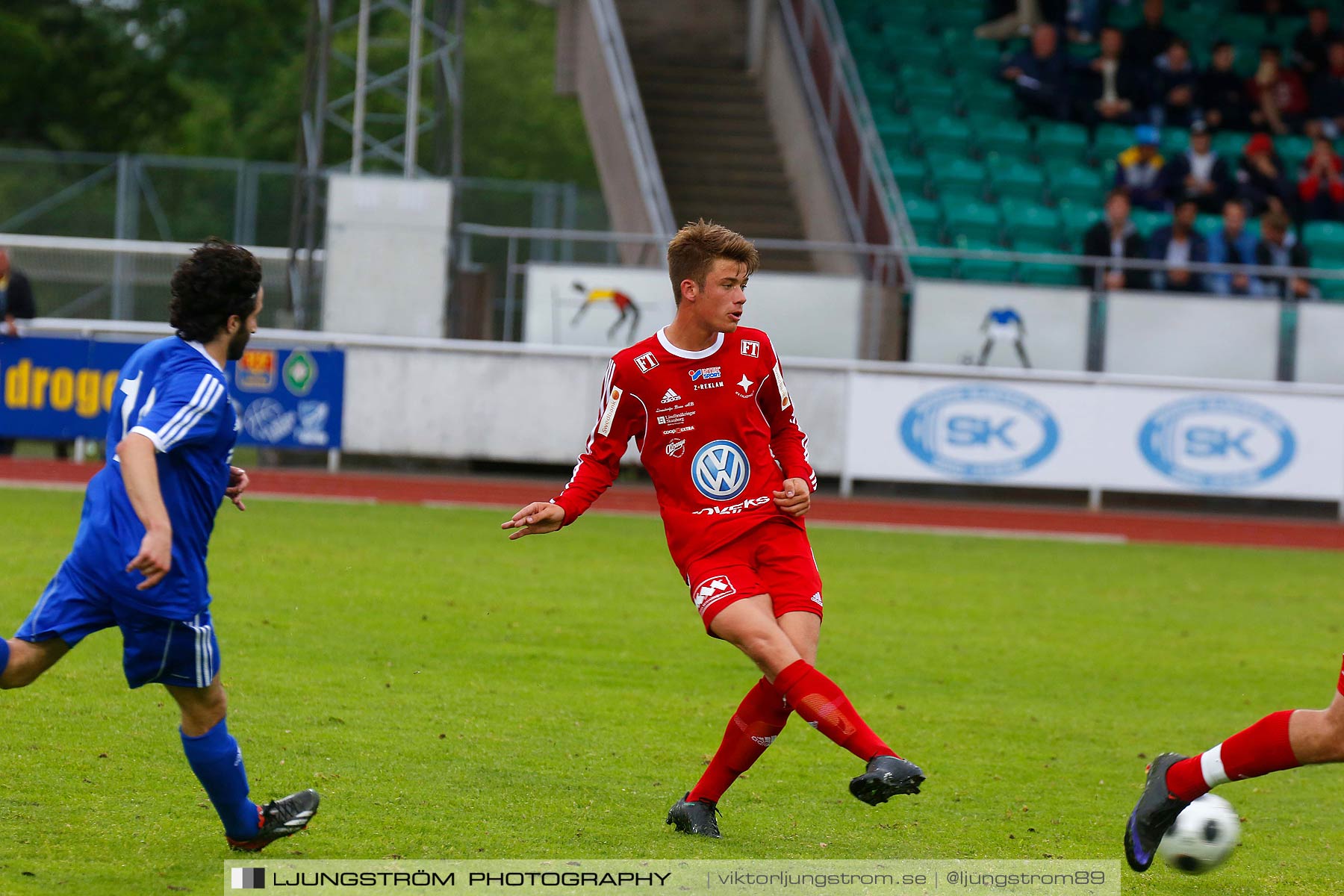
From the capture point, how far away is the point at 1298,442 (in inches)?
692

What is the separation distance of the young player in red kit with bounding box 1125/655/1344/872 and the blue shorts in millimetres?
2857

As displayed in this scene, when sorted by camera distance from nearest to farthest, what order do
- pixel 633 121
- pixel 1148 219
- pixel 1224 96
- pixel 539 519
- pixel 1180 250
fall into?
1. pixel 539 519
2. pixel 1180 250
3. pixel 1148 219
4. pixel 633 121
5. pixel 1224 96

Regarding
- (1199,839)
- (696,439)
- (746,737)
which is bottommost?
(1199,839)

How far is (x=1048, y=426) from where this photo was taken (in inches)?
692

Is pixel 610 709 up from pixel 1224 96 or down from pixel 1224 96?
down

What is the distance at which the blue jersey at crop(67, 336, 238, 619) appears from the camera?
453cm

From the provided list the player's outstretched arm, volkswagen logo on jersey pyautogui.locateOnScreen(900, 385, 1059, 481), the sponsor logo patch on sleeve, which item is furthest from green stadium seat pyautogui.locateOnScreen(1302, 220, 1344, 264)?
the player's outstretched arm

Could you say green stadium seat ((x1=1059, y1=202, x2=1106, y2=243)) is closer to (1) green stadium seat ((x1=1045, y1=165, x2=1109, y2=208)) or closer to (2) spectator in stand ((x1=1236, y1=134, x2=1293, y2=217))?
(1) green stadium seat ((x1=1045, y1=165, x2=1109, y2=208))

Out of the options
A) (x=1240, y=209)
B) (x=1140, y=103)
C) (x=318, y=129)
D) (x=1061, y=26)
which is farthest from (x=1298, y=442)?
(x=318, y=129)

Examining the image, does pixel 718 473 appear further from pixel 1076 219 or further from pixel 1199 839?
pixel 1076 219

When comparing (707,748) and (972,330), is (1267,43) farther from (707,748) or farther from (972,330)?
(707,748)

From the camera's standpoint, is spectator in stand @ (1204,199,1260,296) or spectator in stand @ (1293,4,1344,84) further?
spectator in stand @ (1293,4,1344,84)

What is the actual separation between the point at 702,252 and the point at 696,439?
24.9 inches

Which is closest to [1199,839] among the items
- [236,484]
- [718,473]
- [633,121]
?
[718,473]
